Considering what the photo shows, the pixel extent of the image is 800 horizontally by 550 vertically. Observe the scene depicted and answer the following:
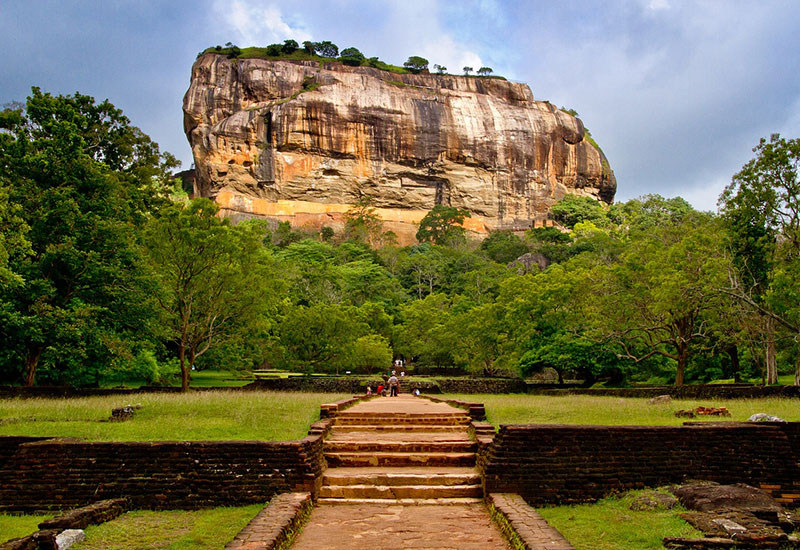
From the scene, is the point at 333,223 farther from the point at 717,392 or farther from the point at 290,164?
the point at 717,392

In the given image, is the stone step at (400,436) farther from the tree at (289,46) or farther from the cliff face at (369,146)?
the tree at (289,46)

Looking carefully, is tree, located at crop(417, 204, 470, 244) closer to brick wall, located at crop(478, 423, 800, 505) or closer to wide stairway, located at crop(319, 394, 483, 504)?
wide stairway, located at crop(319, 394, 483, 504)

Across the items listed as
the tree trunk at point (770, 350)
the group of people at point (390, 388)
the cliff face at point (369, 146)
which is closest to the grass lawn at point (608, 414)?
the group of people at point (390, 388)

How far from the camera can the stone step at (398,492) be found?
778cm

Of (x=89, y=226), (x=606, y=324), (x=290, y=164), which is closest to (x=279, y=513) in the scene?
(x=89, y=226)

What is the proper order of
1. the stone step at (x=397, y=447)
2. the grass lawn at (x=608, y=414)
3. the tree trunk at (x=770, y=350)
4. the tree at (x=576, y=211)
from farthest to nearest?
1. the tree at (x=576, y=211)
2. the tree trunk at (x=770, y=350)
3. the grass lawn at (x=608, y=414)
4. the stone step at (x=397, y=447)

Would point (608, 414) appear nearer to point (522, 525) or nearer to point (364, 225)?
point (522, 525)

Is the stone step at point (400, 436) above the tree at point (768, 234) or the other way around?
the other way around

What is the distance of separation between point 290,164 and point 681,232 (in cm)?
5524

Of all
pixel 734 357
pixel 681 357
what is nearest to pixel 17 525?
pixel 681 357

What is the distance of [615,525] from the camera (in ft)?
21.1

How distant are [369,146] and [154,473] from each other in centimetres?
7213

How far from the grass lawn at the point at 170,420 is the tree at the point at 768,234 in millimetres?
14274

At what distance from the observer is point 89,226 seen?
698 inches
